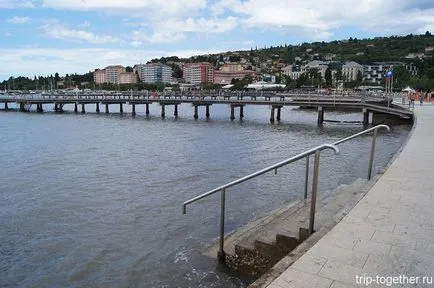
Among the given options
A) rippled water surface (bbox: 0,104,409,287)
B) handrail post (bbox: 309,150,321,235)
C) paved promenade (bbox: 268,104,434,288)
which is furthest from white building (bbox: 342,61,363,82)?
handrail post (bbox: 309,150,321,235)

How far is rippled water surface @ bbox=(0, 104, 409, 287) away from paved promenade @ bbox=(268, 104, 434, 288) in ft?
4.53

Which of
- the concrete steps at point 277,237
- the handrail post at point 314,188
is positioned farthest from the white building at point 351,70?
the handrail post at point 314,188

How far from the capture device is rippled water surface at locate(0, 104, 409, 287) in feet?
27.9

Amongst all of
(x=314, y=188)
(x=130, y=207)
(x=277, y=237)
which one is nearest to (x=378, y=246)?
(x=314, y=188)

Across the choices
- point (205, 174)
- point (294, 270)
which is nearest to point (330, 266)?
point (294, 270)

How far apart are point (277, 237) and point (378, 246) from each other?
70.8 inches

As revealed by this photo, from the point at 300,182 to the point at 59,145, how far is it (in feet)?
69.1

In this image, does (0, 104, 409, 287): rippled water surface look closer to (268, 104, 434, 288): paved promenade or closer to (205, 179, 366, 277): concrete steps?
(205, 179, 366, 277): concrete steps

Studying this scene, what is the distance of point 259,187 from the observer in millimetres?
14445

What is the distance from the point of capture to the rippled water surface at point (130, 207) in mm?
8516

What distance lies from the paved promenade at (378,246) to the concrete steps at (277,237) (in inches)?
18.4

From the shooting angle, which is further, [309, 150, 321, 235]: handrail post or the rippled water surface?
the rippled water surface

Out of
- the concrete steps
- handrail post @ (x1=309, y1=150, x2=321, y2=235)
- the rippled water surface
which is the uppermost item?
handrail post @ (x1=309, y1=150, x2=321, y2=235)

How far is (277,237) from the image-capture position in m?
6.63
